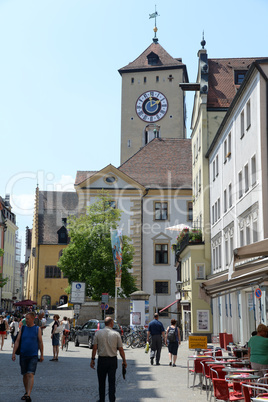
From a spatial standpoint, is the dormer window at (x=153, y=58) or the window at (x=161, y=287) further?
the dormer window at (x=153, y=58)

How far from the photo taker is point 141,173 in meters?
57.9

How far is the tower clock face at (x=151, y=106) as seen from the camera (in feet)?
240

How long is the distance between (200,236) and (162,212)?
17.4 m

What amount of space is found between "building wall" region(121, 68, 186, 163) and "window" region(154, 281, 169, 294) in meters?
23.0

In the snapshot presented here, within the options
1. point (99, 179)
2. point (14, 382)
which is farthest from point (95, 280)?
point (14, 382)

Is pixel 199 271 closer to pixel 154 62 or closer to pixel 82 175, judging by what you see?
pixel 82 175

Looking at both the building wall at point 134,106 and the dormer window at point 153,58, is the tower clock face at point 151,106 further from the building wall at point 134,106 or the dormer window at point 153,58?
the dormer window at point 153,58

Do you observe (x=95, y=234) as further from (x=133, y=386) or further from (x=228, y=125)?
(x=133, y=386)

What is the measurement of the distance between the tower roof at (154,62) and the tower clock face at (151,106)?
379 centimetres

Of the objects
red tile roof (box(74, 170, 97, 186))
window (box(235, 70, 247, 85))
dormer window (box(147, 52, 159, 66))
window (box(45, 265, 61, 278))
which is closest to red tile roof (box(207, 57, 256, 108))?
window (box(235, 70, 247, 85))

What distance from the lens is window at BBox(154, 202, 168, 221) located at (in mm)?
55441

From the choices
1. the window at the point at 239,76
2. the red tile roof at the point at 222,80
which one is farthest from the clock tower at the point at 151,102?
the window at the point at 239,76

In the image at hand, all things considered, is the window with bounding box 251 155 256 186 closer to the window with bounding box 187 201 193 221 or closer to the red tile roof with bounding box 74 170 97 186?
the window with bounding box 187 201 193 221

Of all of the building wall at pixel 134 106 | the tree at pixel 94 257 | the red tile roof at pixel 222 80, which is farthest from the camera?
the building wall at pixel 134 106
